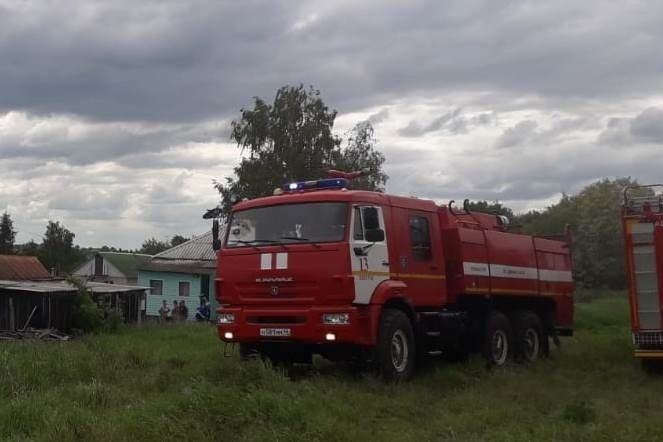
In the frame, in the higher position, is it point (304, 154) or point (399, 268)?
point (304, 154)

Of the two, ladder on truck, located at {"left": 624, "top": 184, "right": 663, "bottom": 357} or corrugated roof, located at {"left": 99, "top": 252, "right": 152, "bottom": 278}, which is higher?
corrugated roof, located at {"left": 99, "top": 252, "right": 152, "bottom": 278}

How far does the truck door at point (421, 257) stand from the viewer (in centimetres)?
1212

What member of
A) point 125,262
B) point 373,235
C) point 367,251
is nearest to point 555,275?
point 373,235

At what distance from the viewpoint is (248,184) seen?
44969 mm

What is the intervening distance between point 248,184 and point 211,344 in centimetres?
2783

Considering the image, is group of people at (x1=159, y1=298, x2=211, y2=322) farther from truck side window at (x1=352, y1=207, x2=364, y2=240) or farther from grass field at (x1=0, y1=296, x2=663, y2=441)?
truck side window at (x1=352, y1=207, x2=364, y2=240)

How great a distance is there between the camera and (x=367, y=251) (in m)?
11.1

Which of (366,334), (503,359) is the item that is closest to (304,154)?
(503,359)

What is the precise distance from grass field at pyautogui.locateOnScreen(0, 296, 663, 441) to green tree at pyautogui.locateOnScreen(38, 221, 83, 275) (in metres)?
69.0

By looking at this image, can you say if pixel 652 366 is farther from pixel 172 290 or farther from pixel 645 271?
pixel 172 290

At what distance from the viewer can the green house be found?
47875 mm

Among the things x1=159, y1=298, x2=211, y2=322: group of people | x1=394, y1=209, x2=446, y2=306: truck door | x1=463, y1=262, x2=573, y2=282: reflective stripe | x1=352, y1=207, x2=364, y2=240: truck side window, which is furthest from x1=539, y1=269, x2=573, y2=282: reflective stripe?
x1=159, y1=298, x2=211, y2=322: group of people

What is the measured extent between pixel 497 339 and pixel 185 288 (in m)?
36.3

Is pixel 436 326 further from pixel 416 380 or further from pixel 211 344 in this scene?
pixel 211 344
